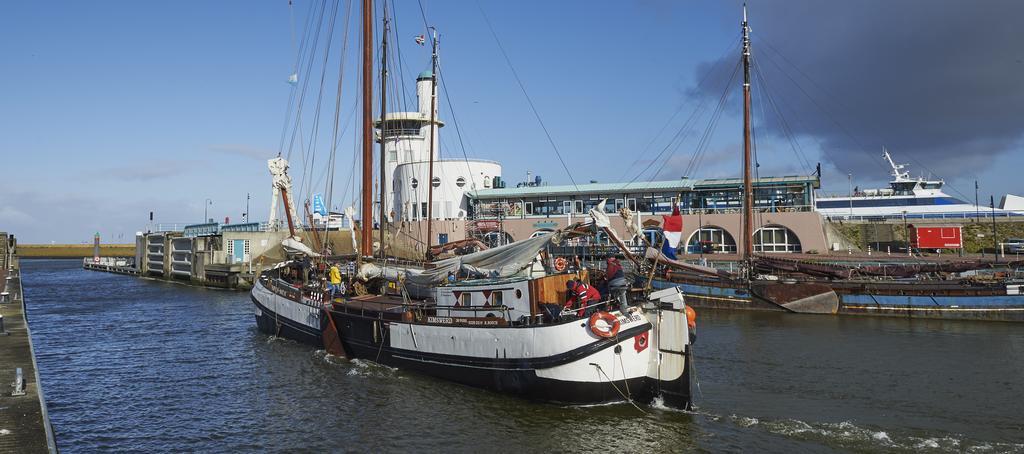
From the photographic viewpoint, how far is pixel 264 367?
2406 centimetres

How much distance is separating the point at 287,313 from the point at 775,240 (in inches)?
1606

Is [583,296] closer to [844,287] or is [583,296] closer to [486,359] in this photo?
[486,359]

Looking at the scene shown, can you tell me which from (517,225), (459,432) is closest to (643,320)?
(459,432)

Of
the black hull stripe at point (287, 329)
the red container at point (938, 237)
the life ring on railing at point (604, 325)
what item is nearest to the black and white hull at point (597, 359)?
the life ring on railing at point (604, 325)

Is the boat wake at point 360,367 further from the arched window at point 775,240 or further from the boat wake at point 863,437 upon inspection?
the arched window at point 775,240

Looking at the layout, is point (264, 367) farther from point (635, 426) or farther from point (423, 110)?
point (423, 110)

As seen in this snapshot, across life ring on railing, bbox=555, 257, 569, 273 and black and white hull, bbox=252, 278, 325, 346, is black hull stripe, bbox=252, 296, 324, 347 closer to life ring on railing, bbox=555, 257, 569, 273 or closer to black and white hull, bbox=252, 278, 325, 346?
black and white hull, bbox=252, 278, 325, 346

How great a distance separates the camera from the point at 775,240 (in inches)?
2121

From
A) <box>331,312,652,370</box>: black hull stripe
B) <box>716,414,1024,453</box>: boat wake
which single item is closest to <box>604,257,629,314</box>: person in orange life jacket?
<box>331,312,652,370</box>: black hull stripe

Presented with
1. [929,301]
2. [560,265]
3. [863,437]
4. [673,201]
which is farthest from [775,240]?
[863,437]

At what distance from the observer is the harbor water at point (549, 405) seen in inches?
596

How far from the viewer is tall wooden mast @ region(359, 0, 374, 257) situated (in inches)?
1133

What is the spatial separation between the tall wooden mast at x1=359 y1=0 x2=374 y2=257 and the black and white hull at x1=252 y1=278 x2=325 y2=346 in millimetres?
3445

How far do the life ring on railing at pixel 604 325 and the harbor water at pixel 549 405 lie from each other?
2133 millimetres
